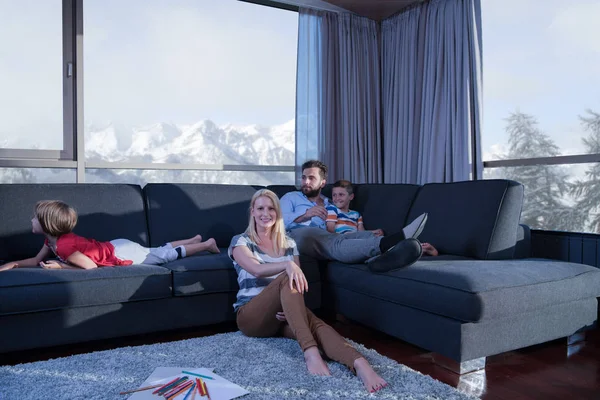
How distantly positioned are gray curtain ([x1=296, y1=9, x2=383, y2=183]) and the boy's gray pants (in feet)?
5.18

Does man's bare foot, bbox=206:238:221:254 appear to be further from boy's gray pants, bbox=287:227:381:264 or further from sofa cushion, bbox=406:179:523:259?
sofa cushion, bbox=406:179:523:259

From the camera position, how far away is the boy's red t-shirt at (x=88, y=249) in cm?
240

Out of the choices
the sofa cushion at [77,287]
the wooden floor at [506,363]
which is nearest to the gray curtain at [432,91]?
the wooden floor at [506,363]

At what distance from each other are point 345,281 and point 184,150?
2.26 meters

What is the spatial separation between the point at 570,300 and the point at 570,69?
6.27 feet

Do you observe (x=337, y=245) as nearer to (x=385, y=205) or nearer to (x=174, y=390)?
(x=385, y=205)

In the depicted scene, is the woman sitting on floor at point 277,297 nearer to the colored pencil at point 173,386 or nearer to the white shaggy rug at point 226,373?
the white shaggy rug at point 226,373

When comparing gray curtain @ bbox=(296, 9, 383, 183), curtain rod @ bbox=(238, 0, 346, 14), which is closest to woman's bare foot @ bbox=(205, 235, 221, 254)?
gray curtain @ bbox=(296, 9, 383, 183)

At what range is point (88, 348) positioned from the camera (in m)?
2.39

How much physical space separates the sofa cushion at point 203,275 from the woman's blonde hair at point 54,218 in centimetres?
53

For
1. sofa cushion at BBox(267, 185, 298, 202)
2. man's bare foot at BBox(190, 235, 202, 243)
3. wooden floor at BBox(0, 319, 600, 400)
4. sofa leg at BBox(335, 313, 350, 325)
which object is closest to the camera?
wooden floor at BBox(0, 319, 600, 400)

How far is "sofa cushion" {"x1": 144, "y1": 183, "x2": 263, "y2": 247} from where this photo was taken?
3.06 metres

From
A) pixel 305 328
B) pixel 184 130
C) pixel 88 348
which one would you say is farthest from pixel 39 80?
pixel 305 328

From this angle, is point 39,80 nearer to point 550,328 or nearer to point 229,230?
point 229,230
